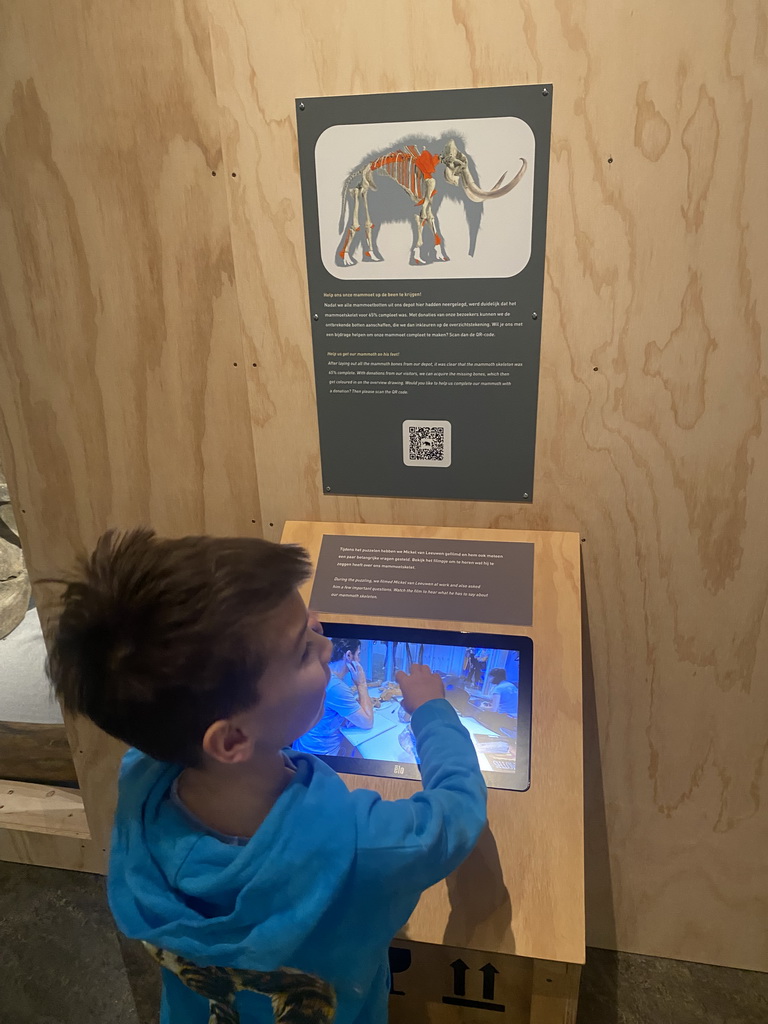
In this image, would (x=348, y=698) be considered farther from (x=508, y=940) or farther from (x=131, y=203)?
(x=131, y=203)

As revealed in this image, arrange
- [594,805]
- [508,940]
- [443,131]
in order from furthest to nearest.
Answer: [594,805] → [443,131] → [508,940]

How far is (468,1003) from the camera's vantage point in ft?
→ 4.08

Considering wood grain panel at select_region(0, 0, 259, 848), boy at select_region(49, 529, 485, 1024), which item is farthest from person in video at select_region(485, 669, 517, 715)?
wood grain panel at select_region(0, 0, 259, 848)

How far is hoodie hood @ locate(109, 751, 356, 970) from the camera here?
75cm

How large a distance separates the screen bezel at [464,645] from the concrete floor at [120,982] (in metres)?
0.94

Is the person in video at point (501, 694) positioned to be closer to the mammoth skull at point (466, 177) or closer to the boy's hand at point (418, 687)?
the boy's hand at point (418, 687)

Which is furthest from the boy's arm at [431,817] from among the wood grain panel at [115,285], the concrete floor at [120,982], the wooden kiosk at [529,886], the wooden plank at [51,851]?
the wooden plank at [51,851]

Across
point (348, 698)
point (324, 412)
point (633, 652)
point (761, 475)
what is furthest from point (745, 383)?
→ point (348, 698)

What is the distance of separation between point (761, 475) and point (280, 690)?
992mm

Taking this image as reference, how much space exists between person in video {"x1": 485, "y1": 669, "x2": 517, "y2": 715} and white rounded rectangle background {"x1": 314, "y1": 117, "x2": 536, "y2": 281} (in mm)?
706

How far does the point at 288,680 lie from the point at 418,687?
0.38m

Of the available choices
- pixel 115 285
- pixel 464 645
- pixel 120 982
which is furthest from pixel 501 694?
pixel 120 982

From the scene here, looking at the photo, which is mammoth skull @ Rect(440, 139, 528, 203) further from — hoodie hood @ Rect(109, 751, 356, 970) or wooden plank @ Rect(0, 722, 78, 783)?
wooden plank @ Rect(0, 722, 78, 783)

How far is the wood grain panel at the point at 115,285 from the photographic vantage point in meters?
1.21
